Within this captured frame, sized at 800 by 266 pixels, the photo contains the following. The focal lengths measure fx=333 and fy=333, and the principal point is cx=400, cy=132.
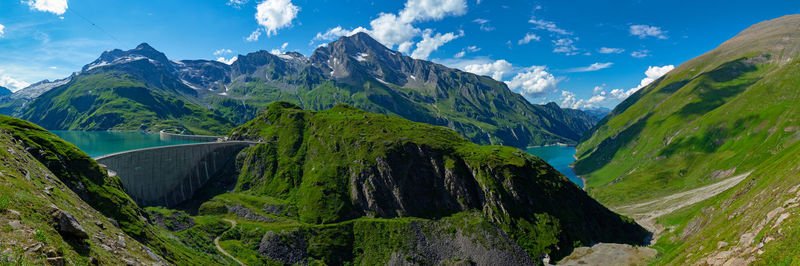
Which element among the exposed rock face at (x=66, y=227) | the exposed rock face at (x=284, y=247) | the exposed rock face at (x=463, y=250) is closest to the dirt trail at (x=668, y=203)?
the exposed rock face at (x=463, y=250)

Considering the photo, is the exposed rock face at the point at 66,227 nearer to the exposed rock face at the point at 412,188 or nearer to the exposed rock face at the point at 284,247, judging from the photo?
the exposed rock face at the point at 284,247

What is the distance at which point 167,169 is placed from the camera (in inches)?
5212

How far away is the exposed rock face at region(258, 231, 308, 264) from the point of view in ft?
371

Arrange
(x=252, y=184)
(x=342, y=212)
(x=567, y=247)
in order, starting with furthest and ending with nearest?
(x=252, y=184)
(x=342, y=212)
(x=567, y=247)

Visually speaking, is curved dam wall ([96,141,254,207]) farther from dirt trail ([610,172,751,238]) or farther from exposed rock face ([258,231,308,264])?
dirt trail ([610,172,751,238])

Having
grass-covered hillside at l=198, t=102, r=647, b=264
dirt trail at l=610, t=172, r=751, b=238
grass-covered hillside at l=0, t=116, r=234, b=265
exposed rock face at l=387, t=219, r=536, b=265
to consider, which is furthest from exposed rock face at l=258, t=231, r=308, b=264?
dirt trail at l=610, t=172, r=751, b=238

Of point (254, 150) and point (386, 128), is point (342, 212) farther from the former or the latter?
point (254, 150)

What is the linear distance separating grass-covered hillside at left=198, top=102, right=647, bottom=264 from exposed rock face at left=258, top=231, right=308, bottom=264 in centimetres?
33

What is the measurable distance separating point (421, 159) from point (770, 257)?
121 meters

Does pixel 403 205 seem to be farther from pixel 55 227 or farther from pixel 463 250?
pixel 55 227

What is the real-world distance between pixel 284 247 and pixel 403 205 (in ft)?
161

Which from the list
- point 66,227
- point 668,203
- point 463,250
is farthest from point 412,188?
point 668,203

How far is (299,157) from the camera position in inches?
6718

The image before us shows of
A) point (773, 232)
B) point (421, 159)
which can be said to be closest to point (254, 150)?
point (421, 159)
